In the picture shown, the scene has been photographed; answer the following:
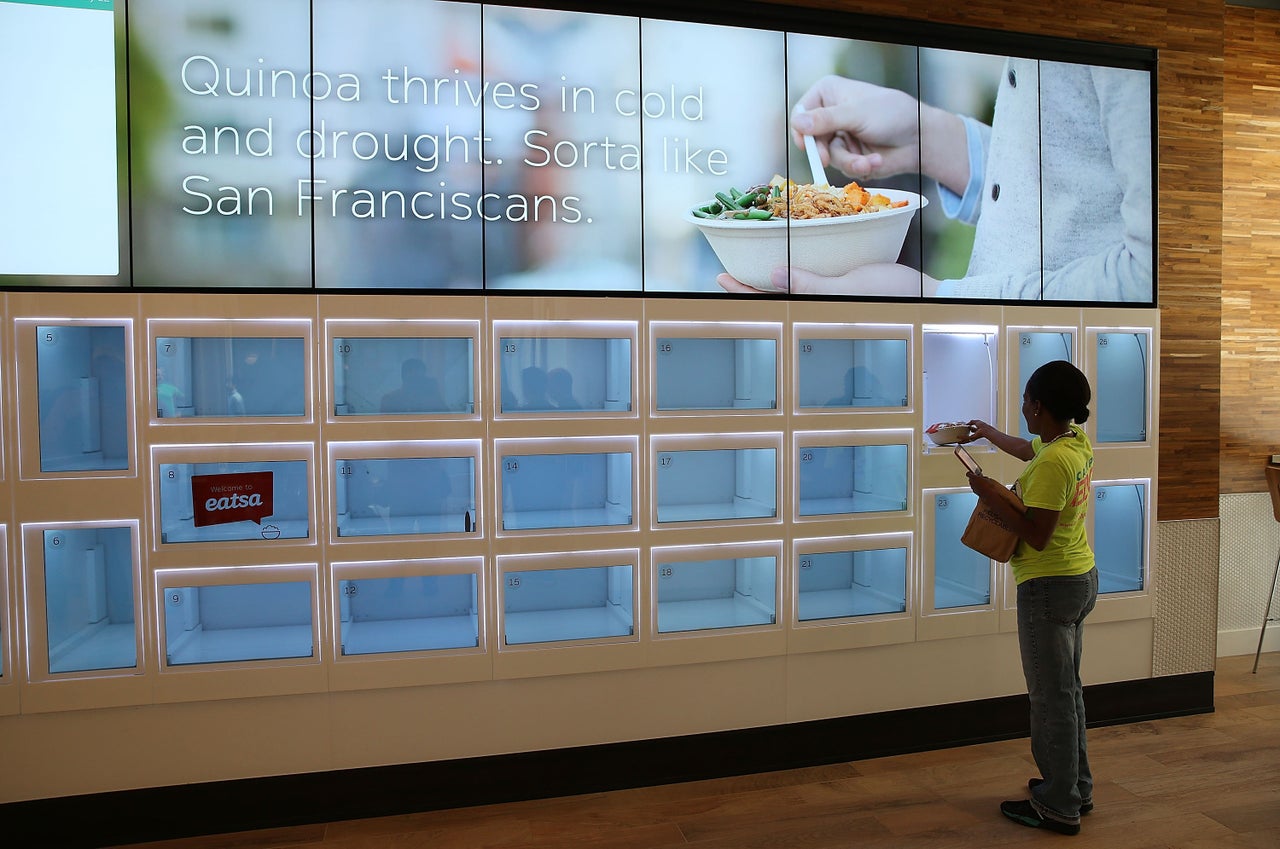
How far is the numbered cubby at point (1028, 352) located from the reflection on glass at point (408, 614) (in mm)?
2744

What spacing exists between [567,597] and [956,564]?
194cm

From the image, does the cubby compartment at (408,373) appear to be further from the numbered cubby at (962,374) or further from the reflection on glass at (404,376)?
the numbered cubby at (962,374)

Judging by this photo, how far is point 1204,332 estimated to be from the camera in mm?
4586

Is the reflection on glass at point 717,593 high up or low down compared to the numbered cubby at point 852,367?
down

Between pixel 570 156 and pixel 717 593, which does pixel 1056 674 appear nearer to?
pixel 717 593

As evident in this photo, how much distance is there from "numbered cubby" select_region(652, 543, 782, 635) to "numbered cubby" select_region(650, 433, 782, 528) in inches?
5.8

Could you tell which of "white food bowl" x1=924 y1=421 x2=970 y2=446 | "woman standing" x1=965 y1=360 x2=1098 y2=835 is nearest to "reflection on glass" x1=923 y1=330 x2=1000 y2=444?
"white food bowl" x1=924 y1=421 x2=970 y2=446

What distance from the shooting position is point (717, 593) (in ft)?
12.9

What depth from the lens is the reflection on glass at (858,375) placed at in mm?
3994

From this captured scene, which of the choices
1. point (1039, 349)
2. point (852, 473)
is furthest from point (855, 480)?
point (1039, 349)

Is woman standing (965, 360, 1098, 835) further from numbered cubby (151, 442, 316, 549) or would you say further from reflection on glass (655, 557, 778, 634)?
numbered cubby (151, 442, 316, 549)

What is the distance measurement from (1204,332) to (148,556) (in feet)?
16.9

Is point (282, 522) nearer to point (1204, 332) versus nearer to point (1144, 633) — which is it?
point (1144, 633)

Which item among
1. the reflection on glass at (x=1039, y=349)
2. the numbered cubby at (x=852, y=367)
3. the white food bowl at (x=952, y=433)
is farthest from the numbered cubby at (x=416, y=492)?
the reflection on glass at (x=1039, y=349)
